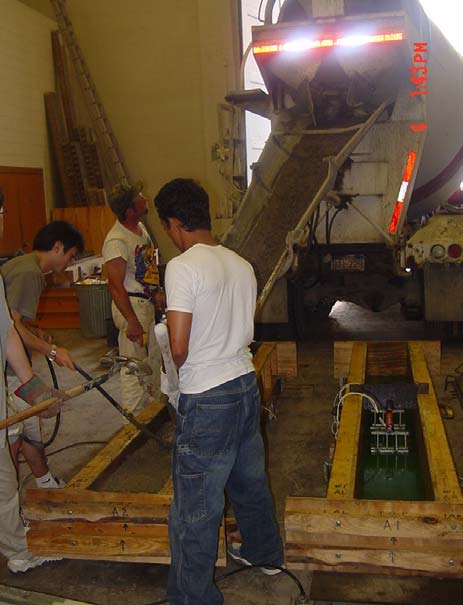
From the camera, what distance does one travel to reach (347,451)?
12.0 ft

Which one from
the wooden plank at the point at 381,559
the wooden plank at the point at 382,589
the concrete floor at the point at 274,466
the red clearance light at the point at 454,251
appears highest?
the red clearance light at the point at 454,251

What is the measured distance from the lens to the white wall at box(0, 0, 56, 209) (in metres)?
11.1

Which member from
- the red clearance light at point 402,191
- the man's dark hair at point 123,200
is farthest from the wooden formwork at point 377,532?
the red clearance light at point 402,191

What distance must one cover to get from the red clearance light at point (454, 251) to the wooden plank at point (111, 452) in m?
3.28

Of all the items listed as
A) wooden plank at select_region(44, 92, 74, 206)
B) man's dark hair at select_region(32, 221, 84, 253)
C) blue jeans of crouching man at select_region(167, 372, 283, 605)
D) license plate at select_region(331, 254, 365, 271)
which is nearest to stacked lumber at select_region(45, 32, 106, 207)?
wooden plank at select_region(44, 92, 74, 206)

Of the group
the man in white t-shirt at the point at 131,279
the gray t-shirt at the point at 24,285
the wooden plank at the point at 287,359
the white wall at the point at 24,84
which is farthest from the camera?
the white wall at the point at 24,84

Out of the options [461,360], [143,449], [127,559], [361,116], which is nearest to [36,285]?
[143,449]

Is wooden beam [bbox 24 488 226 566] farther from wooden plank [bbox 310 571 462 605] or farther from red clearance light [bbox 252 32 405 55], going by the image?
red clearance light [bbox 252 32 405 55]

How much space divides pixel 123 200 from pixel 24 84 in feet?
26.1

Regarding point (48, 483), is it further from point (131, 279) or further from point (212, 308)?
point (212, 308)

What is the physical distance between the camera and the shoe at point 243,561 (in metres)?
3.28

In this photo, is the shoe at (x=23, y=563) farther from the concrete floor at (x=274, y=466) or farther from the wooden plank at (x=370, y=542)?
the wooden plank at (x=370, y=542)

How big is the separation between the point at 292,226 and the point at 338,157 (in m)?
0.61

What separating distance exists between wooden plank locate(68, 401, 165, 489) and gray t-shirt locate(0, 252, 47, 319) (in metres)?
0.89
